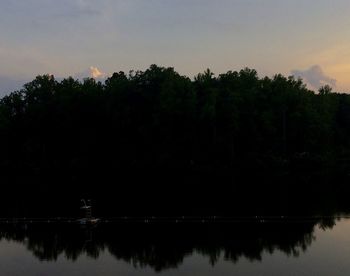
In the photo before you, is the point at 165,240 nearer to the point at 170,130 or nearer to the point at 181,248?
the point at 181,248

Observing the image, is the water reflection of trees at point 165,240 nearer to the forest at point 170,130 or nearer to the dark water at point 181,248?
the dark water at point 181,248

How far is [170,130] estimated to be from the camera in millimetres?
88438

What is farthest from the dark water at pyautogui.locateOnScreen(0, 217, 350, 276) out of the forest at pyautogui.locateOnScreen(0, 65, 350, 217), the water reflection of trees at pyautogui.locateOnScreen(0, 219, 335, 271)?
the forest at pyautogui.locateOnScreen(0, 65, 350, 217)

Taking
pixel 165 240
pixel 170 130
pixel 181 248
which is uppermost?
pixel 170 130

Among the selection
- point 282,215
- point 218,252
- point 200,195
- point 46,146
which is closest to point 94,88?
point 46,146

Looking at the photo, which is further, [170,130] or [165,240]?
[170,130]

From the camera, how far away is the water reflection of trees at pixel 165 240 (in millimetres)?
27188

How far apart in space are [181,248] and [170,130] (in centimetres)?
6020

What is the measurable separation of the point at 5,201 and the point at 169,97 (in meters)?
44.2

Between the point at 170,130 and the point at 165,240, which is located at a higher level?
the point at 170,130

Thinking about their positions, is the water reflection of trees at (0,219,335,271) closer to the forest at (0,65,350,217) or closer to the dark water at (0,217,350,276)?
the dark water at (0,217,350,276)

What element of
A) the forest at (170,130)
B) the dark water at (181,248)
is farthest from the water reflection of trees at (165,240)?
the forest at (170,130)

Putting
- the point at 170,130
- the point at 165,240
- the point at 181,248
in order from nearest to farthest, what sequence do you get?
the point at 181,248 → the point at 165,240 → the point at 170,130

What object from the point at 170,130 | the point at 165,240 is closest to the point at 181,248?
the point at 165,240
